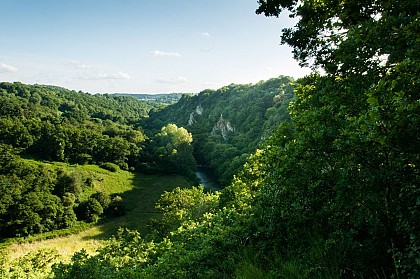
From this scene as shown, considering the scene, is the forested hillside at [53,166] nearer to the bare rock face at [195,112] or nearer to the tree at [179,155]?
the tree at [179,155]

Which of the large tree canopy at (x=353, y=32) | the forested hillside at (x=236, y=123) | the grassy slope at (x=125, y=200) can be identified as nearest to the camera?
the large tree canopy at (x=353, y=32)

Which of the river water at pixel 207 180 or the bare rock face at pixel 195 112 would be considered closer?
the river water at pixel 207 180

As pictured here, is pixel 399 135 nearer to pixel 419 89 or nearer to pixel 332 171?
pixel 419 89

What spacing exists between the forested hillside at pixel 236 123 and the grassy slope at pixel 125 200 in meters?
12.3

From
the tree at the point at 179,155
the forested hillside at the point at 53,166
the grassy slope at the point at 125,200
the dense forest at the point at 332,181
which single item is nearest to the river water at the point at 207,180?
the tree at the point at 179,155

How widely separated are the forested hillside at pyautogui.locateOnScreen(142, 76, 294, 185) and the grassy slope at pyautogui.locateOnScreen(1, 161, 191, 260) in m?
12.3

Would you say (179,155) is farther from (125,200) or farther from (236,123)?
(236,123)

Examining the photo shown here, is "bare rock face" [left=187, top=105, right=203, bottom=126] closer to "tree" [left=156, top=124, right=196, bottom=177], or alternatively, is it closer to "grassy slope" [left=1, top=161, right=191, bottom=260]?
"tree" [left=156, top=124, right=196, bottom=177]

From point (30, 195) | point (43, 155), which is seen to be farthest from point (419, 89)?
point (43, 155)

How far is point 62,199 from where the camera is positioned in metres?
49.9

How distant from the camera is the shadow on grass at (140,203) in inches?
1728

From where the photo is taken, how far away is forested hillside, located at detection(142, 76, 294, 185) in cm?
6475

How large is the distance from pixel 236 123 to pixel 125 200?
167ft

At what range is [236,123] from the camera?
9694 centimetres
